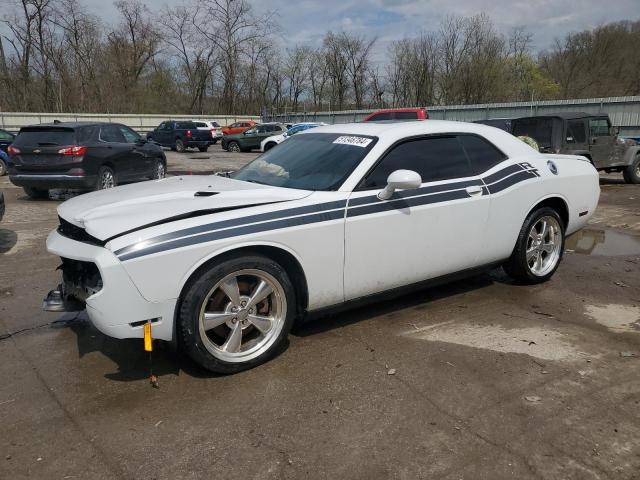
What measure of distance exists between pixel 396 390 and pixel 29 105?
52616 millimetres

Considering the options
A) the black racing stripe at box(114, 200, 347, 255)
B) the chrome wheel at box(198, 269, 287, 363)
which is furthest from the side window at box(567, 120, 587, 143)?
the chrome wheel at box(198, 269, 287, 363)

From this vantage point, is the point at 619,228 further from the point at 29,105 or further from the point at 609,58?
the point at 29,105

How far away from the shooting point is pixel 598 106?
82.1 ft

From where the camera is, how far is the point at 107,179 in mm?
11055

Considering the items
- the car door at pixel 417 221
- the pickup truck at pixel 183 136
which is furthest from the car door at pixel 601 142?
the pickup truck at pixel 183 136

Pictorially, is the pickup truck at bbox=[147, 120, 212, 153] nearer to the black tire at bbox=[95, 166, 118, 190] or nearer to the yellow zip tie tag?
the black tire at bbox=[95, 166, 118, 190]

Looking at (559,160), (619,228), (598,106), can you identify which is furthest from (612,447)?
(598,106)

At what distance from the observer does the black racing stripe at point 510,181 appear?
4.63 m

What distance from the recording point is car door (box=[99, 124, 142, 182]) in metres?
11.1

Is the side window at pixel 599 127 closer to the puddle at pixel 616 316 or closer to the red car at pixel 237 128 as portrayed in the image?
the puddle at pixel 616 316

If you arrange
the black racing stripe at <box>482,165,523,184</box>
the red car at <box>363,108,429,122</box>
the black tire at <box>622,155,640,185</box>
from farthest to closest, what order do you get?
the red car at <box>363,108,429,122</box>
the black tire at <box>622,155,640,185</box>
the black racing stripe at <box>482,165,523,184</box>

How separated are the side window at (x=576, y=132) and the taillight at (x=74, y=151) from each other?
35.5ft

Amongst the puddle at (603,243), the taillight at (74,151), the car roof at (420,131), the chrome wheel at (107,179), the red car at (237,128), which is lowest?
the puddle at (603,243)

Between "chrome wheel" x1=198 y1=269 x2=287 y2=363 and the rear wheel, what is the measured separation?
329 inches
